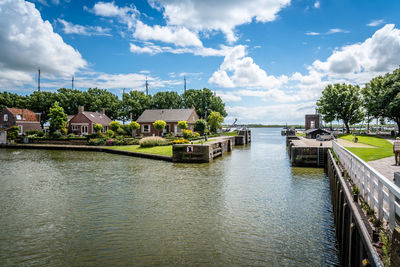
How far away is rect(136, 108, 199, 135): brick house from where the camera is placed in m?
55.8

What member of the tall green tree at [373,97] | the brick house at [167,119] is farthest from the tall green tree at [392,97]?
the brick house at [167,119]

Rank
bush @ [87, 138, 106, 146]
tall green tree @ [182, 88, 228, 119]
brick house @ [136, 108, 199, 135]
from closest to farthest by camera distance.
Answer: bush @ [87, 138, 106, 146]
brick house @ [136, 108, 199, 135]
tall green tree @ [182, 88, 228, 119]

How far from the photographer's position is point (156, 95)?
73750 millimetres

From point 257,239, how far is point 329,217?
4069 mm

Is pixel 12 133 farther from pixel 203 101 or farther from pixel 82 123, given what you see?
pixel 203 101

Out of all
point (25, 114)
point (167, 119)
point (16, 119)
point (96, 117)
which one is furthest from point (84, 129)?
point (167, 119)

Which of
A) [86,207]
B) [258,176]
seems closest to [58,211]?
[86,207]

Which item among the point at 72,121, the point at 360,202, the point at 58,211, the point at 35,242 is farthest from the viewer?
the point at 72,121

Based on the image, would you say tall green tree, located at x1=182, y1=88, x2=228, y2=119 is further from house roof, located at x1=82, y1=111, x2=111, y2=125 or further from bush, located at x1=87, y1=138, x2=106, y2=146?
bush, located at x1=87, y1=138, x2=106, y2=146

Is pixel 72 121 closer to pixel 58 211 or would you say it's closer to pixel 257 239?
pixel 58 211

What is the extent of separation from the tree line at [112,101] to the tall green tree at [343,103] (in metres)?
29.2

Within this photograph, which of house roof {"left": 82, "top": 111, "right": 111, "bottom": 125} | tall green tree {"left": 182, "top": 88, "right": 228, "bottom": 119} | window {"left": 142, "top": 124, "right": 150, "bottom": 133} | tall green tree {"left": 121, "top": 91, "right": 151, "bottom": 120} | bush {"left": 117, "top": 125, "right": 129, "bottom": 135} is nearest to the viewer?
bush {"left": 117, "top": 125, "right": 129, "bottom": 135}

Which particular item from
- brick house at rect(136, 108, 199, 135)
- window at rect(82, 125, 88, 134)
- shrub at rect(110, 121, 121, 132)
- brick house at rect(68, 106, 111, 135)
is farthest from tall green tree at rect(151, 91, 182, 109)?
shrub at rect(110, 121, 121, 132)

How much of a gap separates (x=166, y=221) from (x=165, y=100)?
6543cm
